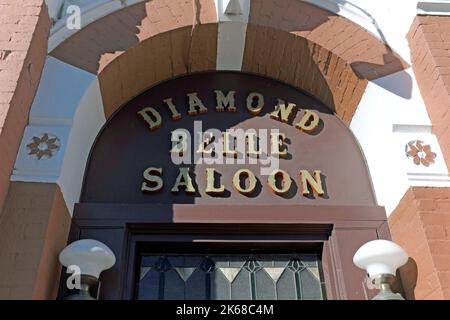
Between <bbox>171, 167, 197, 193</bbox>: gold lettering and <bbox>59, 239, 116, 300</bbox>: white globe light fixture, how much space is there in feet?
2.89

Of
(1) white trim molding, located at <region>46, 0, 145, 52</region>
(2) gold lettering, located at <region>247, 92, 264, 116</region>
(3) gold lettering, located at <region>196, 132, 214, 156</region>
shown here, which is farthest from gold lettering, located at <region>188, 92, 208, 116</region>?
(1) white trim molding, located at <region>46, 0, 145, 52</region>

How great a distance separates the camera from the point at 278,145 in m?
4.22

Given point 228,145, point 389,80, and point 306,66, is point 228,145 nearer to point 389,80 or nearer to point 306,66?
point 306,66

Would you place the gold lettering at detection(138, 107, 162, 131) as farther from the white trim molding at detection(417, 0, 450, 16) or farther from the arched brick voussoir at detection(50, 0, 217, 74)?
the white trim molding at detection(417, 0, 450, 16)

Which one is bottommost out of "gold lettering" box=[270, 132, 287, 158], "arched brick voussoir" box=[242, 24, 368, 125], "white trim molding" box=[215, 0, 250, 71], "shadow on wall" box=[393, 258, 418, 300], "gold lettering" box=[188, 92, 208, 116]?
"shadow on wall" box=[393, 258, 418, 300]

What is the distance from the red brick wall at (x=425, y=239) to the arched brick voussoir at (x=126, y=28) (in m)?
2.11

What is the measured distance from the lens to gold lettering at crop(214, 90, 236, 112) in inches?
174

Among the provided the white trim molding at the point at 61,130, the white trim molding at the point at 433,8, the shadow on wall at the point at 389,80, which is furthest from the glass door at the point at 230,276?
the white trim molding at the point at 433,8

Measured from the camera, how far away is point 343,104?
439 centimetres

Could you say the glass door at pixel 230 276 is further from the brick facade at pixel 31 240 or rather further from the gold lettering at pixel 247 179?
the brick facade at pixel 31 240

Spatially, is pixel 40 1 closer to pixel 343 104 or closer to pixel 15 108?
pixel 15 108
